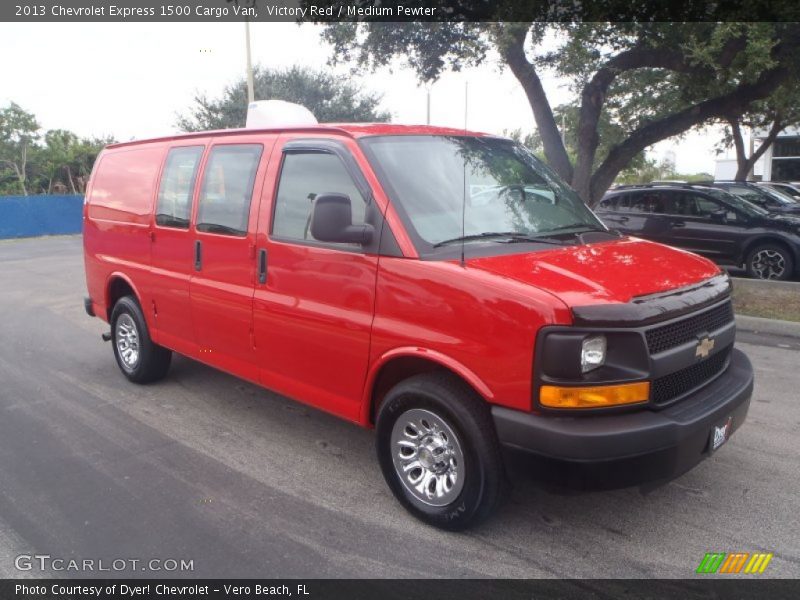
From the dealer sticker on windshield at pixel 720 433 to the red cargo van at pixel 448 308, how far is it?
0.02 metres

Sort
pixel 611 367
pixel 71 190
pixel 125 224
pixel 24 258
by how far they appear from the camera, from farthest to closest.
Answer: pixel 71 190, pixel 24 258, pixel 125 224, pixel 611 367

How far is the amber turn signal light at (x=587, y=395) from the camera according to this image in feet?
9.95

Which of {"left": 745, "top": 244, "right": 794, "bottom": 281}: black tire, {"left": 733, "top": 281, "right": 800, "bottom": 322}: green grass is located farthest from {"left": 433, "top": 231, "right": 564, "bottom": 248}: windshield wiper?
{"left": 745, "top": 244, "right": 794, "bottom": 281}: black tire

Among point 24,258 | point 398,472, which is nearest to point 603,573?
point 398,472

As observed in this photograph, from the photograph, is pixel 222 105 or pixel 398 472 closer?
pixel 398 472

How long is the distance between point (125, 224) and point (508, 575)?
14.7ft

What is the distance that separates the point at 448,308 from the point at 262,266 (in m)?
1.56

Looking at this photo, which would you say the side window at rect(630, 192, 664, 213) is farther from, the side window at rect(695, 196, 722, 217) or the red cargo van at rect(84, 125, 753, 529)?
the red cargo van at rect(84, 125, 753, 529)

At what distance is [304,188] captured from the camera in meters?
4.22

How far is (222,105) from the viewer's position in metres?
30.4

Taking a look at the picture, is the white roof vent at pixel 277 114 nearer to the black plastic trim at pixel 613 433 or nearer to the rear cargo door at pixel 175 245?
the rear cargo door at pixel 175 245

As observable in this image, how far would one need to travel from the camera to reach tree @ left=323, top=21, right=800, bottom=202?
335 inches

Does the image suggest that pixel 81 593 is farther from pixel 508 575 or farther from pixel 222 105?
pixel 222 105

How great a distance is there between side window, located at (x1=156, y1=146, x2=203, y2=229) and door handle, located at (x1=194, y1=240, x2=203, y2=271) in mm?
231
